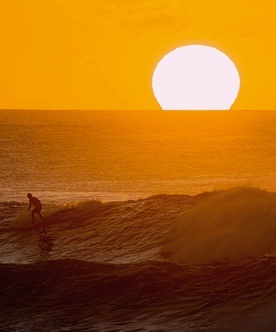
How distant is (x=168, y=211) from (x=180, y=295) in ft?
35.5

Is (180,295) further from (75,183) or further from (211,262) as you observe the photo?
(75,183)

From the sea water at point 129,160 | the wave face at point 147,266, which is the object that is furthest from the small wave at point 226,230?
the sea water at point 129,160

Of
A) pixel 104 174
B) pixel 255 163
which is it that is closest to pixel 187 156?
pixel 255 163

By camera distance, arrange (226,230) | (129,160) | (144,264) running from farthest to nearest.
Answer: (129,160) → (226,230) → (144,264)

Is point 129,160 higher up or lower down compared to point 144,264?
higher up

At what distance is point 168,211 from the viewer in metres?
29.9

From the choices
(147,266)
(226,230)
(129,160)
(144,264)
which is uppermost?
(129,160)

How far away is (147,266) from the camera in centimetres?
2184

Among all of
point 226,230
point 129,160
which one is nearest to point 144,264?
point 226,230

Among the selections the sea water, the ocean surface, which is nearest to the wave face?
the ocean surface

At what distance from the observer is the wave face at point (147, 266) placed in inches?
705

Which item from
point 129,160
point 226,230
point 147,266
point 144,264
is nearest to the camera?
point 147,266

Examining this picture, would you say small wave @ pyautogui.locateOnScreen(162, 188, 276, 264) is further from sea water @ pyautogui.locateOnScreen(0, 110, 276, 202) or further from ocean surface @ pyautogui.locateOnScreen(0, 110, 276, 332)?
sea water @ pyautogui.locateOnScreen(0, 110, 276, 202)

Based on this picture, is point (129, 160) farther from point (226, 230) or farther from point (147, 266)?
point (147, 266)
